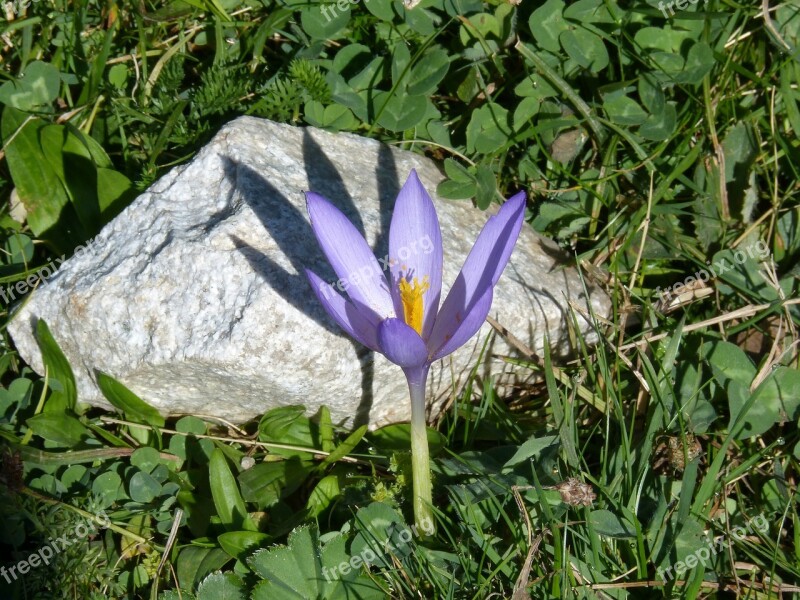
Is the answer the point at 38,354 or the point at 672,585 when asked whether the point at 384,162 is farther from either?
the point at 672,585

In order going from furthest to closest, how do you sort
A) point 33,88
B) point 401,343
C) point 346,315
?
point 33,88, point 346,315, point 401,343

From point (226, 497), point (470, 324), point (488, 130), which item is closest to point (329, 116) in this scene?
point (488, 130)

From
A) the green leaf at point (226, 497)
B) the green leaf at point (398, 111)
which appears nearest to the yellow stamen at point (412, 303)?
the green leaf at point (226, 497)

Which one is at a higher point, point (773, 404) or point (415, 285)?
point (415, 285)

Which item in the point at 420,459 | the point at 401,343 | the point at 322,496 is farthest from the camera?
the point at 322,496

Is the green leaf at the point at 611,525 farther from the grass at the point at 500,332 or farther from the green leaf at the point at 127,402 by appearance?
the green leaf at the point at 127,402

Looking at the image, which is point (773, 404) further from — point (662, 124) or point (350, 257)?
point (350, 257)

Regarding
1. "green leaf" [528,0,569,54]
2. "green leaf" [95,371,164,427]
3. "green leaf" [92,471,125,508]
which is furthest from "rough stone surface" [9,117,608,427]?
"green leaf" [528,0,569,54]
